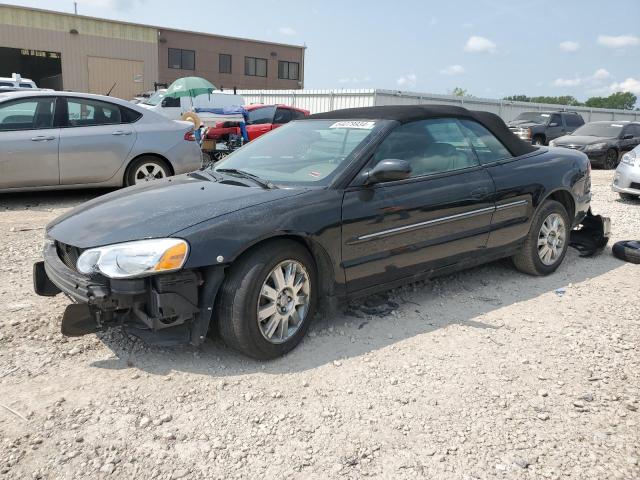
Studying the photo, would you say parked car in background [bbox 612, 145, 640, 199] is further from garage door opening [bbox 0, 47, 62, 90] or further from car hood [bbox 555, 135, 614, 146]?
garage door opening [bbox 0, 47, 62, 90]

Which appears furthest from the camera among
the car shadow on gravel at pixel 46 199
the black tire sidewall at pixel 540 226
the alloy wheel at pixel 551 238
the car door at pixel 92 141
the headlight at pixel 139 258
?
the car shadow on gravel at pixel 46 199

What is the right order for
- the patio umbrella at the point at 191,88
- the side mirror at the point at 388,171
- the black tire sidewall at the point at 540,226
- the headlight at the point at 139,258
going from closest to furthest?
the headlight at the point at 139,258, the side mirror at the point at 388,171, the black tire sidewall at the point at 540,226, the patio umbrella at the point at 191,88

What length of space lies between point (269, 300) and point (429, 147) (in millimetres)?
1825

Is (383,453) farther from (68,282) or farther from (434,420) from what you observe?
(68,282)

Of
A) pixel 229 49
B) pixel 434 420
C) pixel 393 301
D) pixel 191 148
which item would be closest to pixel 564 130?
pixel 191 148

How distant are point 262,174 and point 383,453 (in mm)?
2147

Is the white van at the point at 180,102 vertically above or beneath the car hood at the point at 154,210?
above

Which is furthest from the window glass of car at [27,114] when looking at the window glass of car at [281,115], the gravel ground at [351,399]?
the window glass of car at [281,115]

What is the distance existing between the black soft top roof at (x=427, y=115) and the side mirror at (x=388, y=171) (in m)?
0.62

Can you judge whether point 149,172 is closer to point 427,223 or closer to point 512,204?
point 427,223

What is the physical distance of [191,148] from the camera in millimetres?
8320

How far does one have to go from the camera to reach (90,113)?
25.0 ft

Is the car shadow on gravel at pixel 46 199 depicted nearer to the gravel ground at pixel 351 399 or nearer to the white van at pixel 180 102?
the gravel ground at pixel 351 399

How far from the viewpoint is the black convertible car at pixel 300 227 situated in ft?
9.82
